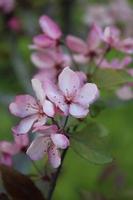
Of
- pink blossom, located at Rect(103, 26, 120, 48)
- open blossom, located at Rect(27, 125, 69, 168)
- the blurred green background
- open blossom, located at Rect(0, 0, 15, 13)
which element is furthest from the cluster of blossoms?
open blossom, located at Rect(0, 0, 15, 13)

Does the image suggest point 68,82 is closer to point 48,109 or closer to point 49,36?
point 48,109

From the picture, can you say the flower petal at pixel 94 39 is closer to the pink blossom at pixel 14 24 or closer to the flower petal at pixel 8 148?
the flower petal at pixel 8 148

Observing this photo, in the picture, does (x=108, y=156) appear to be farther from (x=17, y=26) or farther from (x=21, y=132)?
(x=17, y=26)

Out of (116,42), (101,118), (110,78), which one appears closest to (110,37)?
(116,42)

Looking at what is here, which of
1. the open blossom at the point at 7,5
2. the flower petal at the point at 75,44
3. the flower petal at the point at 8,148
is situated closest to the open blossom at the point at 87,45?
the flower petal at the point at 75,44

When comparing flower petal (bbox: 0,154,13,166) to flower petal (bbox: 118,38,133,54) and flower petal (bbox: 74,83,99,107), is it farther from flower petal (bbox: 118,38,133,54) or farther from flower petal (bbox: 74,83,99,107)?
flower petal (bbox: 118,38,133,54)
